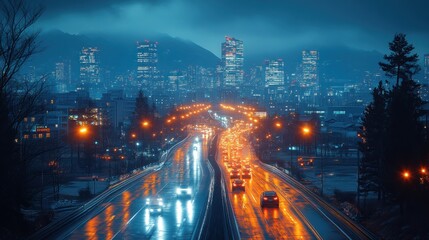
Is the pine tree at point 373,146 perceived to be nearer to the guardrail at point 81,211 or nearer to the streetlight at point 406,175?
the streetlight at point 406,175

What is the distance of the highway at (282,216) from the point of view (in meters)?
23.8

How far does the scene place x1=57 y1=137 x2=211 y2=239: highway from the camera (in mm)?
24297

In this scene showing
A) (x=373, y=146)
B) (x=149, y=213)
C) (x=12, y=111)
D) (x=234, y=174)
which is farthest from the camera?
(x=234, y=174)

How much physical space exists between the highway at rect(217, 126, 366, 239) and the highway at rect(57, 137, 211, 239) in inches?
83.2

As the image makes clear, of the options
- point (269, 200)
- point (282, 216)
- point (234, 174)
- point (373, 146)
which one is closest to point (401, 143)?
point (282, 216)

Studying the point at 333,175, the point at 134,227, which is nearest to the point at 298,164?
the point at 333,175

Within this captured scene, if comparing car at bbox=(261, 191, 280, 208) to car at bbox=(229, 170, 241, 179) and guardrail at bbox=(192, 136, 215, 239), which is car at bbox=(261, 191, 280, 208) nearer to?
guardrail at bbox=(192, 136, 215, 239)

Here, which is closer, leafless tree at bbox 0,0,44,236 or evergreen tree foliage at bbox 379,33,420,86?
leafless tree at bbox 0,0,44,236

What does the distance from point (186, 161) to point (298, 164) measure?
12.6 metres

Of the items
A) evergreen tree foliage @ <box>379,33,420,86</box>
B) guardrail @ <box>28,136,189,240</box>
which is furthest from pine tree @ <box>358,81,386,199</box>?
guardrail @ <box>28,136,189,240</box>

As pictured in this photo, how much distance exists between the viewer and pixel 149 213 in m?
30.3

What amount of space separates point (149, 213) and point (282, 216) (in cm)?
658

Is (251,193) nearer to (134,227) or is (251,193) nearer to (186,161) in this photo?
(134,227)

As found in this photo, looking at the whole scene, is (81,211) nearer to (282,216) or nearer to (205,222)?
(205,222)
